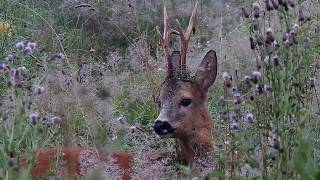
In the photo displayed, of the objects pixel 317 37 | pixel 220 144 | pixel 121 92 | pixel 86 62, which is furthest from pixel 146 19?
pixel 220 144

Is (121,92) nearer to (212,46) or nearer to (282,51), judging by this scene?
(212,46)

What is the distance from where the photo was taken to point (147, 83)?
7215 millimetres

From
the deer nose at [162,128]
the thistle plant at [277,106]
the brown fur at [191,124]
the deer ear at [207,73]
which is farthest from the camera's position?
the deer ear at [207,73]

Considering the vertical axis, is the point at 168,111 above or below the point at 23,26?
below

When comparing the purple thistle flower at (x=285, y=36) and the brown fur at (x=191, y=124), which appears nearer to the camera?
the purple thistle flower at (x=285, y=36)

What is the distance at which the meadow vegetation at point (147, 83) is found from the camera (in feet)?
9.85

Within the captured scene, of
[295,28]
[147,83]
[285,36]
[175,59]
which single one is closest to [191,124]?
[175,59]

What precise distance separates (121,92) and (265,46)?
3.68m

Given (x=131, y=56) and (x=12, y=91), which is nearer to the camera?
(x=12, y=91)

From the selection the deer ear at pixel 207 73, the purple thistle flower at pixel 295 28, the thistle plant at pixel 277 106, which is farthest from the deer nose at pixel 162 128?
the purple thistle flower at pixel 295 28

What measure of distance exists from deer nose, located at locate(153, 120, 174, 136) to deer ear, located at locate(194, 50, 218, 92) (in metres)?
0.48

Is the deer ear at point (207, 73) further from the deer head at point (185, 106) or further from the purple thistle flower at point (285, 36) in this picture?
the purple thistle flower at point (285, 36)

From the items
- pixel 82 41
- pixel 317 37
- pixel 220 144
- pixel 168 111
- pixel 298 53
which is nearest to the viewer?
pixel 298 53

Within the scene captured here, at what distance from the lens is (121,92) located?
6.82 metres
